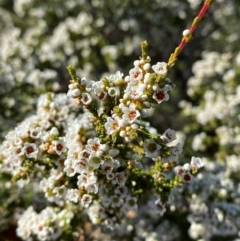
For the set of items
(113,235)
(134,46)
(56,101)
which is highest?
(134,46)

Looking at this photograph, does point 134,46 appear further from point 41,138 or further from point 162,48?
point 41,138

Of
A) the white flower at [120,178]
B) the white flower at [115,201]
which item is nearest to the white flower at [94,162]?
the white flower at [120,178]

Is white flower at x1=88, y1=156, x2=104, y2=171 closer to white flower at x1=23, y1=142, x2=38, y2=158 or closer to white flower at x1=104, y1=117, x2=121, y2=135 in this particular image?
white flower at x1=104, y1=117, x2=121, y2=135

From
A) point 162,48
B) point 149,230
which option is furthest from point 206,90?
point 149,230

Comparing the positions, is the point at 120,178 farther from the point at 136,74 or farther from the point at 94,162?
the point at 136,74

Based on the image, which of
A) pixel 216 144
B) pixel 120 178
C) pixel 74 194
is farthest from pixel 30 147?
pixel 216 144
